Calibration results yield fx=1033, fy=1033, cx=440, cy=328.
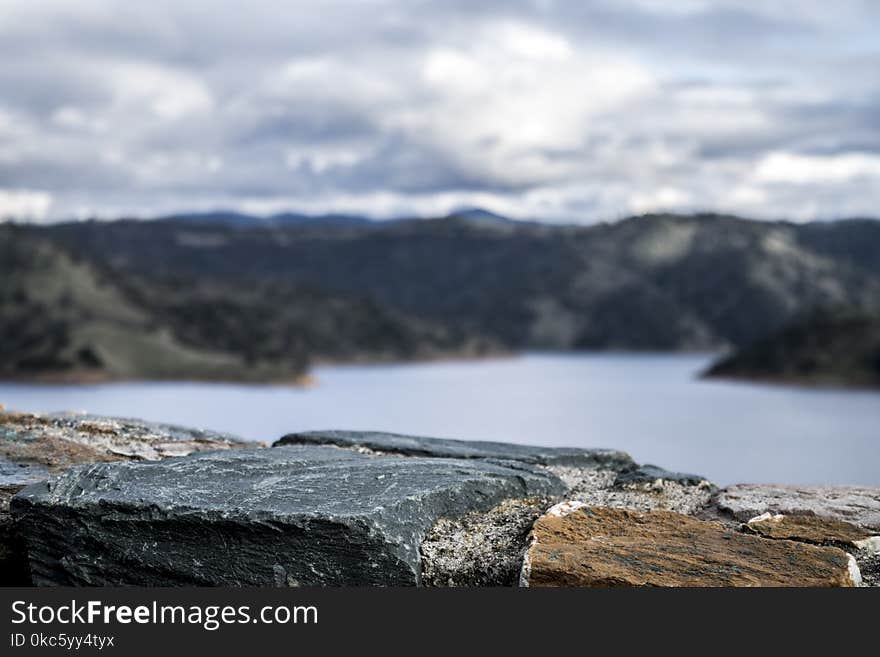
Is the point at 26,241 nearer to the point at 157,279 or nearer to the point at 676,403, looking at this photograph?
the point at 157,279

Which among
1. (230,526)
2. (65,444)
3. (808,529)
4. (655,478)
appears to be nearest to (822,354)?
(655,478)

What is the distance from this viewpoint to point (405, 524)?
5.04 meters

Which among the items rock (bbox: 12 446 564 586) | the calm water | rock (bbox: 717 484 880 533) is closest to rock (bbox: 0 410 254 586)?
rock (bbox: 12 446 564 586)

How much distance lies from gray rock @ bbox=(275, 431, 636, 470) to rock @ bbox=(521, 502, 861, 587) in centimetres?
156

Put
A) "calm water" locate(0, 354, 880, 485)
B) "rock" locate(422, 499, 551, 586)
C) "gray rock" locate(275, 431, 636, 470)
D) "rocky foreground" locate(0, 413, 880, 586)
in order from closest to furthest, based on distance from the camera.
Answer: "rocky foreground" locate(0, 413, 880, 586) → "rock" locate(422, 499, 551, 586) → "gray rock" locate(275, 431, 636, 470) → "calm water" locate(0, 354, 880, 485)

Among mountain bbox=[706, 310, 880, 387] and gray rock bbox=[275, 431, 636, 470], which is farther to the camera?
mountain bbox=[706, 310, 880, 387]

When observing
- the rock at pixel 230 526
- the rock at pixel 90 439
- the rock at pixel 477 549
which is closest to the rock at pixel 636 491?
the rock at pixel 477 549

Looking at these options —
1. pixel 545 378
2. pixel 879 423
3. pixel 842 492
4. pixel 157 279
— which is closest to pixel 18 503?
pixel 842 492

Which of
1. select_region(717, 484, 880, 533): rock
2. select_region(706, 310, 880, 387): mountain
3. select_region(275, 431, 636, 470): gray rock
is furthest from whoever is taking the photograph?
select_region(706, 310, 880, 387): mountain

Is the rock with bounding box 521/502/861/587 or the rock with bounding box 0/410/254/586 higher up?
the rock with bounding box 0/410/254/586

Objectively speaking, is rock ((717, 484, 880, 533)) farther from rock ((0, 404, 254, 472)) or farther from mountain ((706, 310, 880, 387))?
mountain ((706, 310, 880, 387))

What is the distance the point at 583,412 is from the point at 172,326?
62.5 meters

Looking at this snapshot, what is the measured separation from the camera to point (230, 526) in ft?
16.1

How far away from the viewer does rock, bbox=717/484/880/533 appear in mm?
5703
